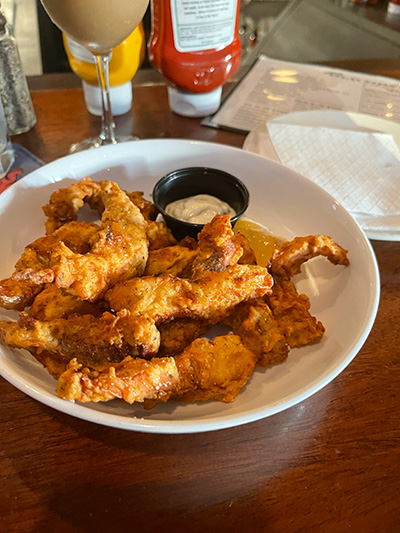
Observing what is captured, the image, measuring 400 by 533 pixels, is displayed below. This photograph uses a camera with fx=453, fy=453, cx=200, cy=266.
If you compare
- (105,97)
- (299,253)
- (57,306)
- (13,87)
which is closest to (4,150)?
(13,87)

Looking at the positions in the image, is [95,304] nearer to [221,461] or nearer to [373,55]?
[221,461]

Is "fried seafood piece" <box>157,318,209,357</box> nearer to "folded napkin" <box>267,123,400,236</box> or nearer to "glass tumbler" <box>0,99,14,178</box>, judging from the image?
"folded napkin" <box>267,123,400,236</box>

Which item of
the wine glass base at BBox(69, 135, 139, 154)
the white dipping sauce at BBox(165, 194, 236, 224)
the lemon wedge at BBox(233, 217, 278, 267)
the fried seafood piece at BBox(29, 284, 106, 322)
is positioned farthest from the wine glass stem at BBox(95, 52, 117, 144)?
the fried seafood piece at BBox(29, 284, 106, 322)

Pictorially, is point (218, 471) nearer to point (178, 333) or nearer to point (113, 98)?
point (178, 333)

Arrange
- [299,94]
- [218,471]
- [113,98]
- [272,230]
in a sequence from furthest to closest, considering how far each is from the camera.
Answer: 1. [299,94]
2. [113,98]
3. [272,230]
4. [218,471]

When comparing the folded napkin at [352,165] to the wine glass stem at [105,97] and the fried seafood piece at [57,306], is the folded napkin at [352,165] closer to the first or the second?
the wine glass stem at [105,97]

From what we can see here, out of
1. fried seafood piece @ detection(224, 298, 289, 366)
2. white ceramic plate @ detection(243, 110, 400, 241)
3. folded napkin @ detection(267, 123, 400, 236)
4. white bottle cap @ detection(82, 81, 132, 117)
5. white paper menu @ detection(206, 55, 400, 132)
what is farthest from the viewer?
white paper menu @ detection(206, 55, 400, 132)

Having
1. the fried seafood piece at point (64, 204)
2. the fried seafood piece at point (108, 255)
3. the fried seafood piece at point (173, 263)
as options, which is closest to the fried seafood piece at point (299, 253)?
the fried seafood piece at point (173, 263)
